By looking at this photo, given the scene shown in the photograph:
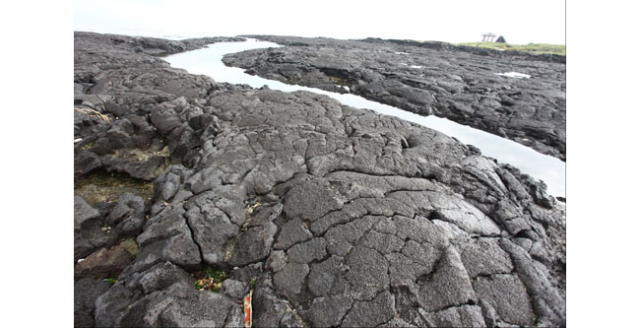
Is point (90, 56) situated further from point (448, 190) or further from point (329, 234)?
point (448, 190)

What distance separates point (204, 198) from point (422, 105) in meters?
7.36

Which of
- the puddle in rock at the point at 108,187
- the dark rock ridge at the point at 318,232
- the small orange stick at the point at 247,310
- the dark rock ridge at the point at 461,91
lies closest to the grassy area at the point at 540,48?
the dark rock ridge at the point at 461,91

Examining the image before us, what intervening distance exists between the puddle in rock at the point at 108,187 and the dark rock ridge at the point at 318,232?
0.51 feet

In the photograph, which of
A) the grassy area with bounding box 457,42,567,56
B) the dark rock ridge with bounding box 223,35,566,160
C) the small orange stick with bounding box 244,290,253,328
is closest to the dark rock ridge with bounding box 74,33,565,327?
the small orange stick with bounding box 244,290,253,328

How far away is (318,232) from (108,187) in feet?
12.6

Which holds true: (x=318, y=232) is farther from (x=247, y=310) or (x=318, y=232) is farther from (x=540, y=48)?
(x=540, y=48)

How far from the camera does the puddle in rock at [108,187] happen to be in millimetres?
4051

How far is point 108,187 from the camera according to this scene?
430 cm

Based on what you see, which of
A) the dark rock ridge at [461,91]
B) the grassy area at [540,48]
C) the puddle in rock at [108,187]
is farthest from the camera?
the grassy area at [540,48]

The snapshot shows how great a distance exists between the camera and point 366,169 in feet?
13.4

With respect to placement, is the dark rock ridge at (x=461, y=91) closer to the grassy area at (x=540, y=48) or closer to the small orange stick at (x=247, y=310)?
the small orange stick at (x=247, y=310)

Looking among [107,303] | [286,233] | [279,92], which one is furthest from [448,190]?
[279,92]

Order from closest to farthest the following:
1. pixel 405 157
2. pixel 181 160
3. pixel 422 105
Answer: pixel 405 157, pixel 181 160, pixel 422 105

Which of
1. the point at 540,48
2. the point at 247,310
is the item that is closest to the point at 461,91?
the point at 247,310
